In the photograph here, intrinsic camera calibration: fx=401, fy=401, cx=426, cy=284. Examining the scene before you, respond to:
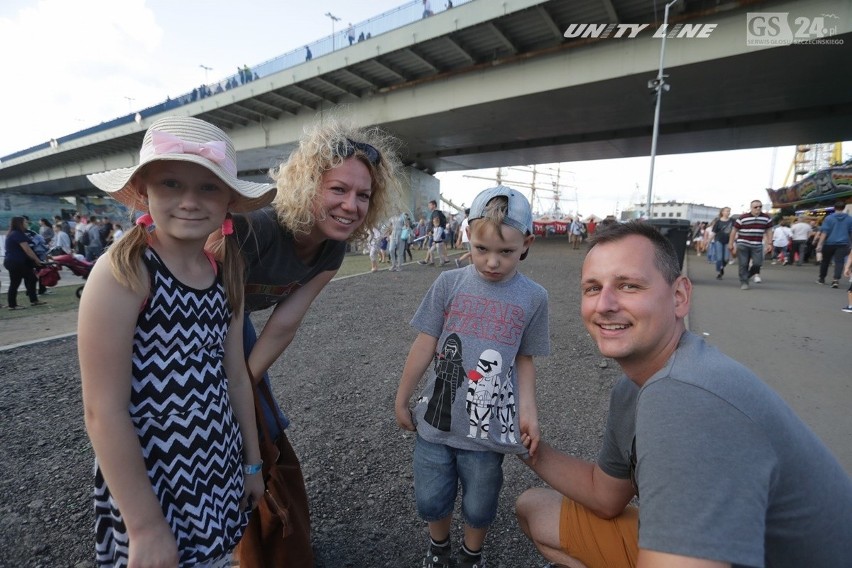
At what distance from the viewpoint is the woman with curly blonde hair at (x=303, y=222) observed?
5.68 feet

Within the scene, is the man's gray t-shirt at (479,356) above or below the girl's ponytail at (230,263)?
below

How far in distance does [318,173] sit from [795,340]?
6.69 meters

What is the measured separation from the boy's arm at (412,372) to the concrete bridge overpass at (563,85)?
43.5 ft

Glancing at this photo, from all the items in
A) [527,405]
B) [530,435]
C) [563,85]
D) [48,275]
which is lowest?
[48,275]

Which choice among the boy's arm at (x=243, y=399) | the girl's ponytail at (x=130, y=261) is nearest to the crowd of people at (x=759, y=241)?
the boy's arm at (x=243, y=399)

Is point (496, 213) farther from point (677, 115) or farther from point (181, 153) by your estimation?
point (677, 115)

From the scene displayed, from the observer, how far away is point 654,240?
1.43 metres

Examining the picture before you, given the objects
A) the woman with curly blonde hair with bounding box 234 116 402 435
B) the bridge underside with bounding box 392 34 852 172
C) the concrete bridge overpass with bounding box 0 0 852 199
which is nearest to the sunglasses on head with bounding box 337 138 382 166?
the woman with curly blonde hair with bounding box 234 116 402 435

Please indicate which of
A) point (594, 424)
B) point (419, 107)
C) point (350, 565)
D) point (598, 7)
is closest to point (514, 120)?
point (419, 107)

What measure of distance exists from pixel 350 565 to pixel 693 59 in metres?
18.2

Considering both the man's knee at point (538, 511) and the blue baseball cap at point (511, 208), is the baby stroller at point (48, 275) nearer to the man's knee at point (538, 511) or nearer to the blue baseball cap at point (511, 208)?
the blue baseball cap at point (511, 208)

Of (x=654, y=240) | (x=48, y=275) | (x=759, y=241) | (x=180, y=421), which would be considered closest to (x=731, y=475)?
(x=654, y=240)

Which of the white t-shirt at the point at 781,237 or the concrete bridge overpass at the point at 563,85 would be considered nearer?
the concrete bridge overpass at the point at 563,85

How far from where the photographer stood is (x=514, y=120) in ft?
74.9
